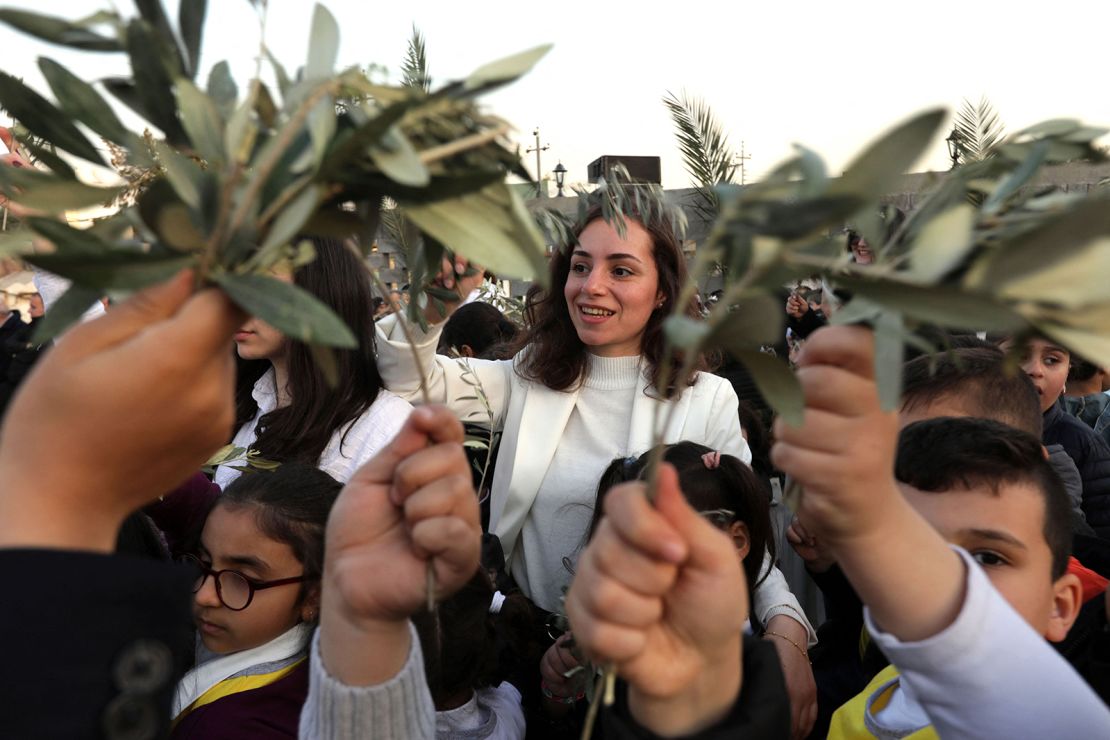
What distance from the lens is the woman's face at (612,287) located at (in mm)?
3143

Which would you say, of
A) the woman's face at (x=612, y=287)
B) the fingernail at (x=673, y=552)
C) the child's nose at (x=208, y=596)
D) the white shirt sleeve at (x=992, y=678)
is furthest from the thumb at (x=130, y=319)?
the woman's face at (x=612, y=287)

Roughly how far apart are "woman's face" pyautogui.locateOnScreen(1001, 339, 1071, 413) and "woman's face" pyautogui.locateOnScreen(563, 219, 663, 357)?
1.44m

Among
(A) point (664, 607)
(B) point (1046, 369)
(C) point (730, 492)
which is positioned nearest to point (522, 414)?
(C) point (730, 492)

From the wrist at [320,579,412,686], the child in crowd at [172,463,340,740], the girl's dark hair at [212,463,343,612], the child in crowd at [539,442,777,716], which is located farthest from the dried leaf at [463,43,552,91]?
the child in crowd at [539,442,777,716]

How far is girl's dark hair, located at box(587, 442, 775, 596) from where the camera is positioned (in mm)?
2535

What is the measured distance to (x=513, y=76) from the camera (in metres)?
0.86

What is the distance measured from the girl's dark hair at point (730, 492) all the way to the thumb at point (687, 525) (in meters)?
1.62

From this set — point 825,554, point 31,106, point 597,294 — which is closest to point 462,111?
point 31,106

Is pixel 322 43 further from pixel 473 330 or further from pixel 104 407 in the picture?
pixel 473 330

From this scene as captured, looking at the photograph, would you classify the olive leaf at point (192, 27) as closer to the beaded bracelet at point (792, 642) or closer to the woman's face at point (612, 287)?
the beaded bracelet at point (792, 642)

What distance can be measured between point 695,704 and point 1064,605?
1.17m

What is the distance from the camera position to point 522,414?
309cm

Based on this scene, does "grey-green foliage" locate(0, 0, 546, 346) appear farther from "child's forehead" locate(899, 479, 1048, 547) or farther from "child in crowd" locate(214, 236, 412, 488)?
"child in crowd" locate(214, 236, 412, 488)

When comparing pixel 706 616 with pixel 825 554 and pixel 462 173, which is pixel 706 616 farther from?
pixel 825 554
